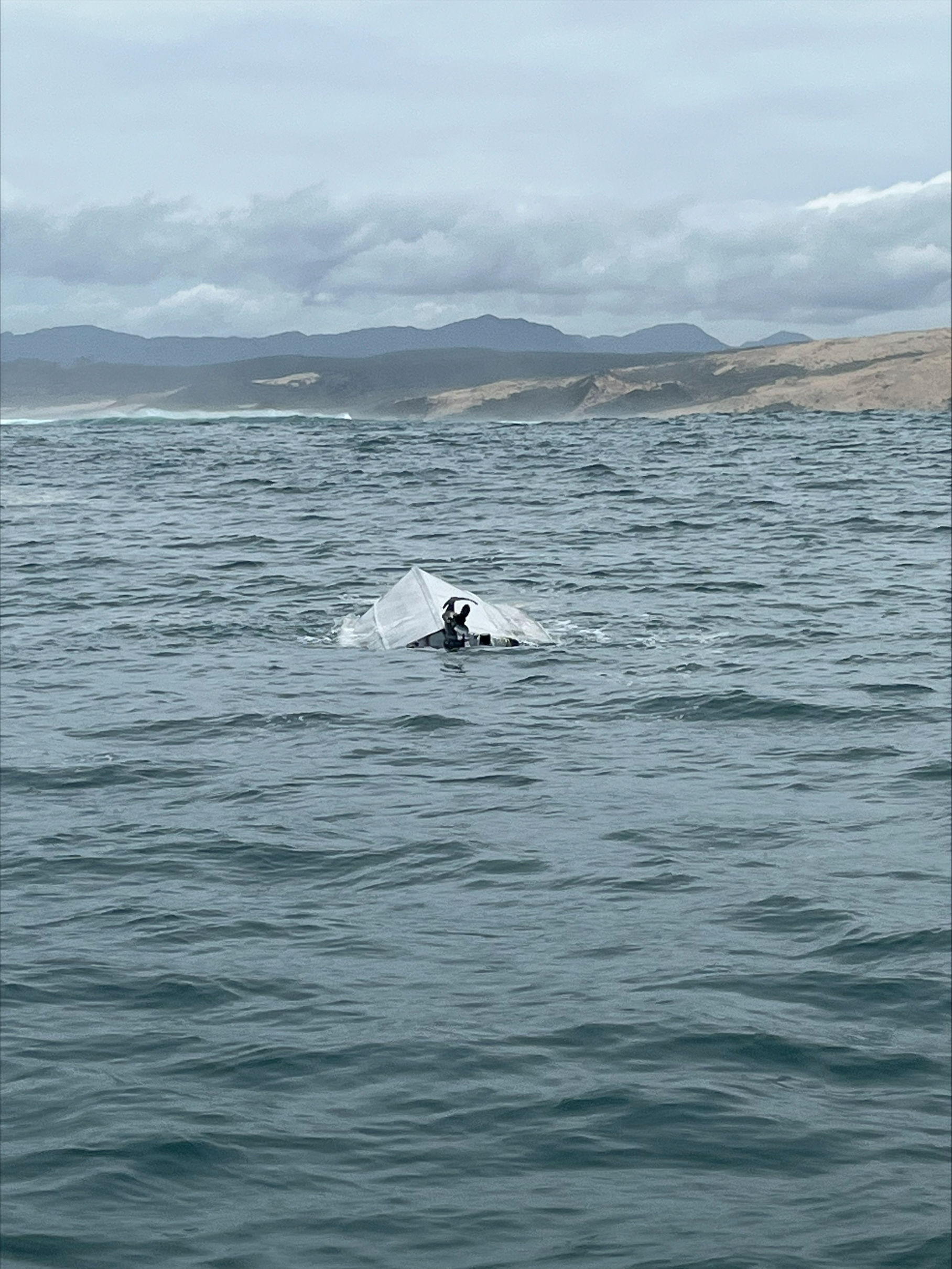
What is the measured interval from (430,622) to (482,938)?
1540 centimetres

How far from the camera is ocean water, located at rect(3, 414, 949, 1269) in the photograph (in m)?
8.88

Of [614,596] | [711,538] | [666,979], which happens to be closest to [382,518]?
[711,538]

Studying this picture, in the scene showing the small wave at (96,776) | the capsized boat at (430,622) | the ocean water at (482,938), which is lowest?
the ocean water at (482,938)

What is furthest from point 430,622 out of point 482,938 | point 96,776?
point 482,938

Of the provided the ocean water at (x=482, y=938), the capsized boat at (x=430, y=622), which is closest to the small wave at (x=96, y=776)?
the ocean water at (x=482, y=938)

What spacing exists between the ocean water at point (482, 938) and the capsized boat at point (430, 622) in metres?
0.84

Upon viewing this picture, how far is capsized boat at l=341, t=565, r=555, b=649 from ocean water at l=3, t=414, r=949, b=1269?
842 millimetres

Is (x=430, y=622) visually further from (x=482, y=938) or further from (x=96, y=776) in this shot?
(x=482, y=938)

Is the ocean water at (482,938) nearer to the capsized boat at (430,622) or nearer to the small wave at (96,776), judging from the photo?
the small wave at (96,776)

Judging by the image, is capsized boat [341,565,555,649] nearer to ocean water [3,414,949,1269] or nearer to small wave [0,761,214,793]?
ocean water [3,414,949,1269]

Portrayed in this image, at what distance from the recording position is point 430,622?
2808cm

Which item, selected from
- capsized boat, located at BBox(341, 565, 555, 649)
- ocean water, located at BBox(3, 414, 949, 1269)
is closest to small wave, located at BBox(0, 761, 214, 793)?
ocean water, located at BBox(3, 414, 949, 1269)

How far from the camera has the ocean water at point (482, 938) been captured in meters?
8.88

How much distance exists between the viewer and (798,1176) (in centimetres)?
912
